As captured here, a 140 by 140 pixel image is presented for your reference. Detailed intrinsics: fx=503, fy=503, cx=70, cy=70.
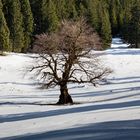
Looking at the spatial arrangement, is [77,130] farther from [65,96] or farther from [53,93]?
[53,93]

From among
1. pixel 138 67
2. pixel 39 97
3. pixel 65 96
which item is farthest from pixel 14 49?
pixel 65 96

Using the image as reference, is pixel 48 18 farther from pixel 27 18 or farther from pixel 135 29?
pixel 135 29

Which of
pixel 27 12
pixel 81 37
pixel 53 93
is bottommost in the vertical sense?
pixel 53 93

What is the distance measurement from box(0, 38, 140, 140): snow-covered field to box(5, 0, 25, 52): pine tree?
1307 centimetres

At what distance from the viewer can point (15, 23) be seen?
266 feet

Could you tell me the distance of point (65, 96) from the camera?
33781 mm

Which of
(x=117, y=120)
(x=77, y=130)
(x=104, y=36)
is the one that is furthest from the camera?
(x=104, y=36)

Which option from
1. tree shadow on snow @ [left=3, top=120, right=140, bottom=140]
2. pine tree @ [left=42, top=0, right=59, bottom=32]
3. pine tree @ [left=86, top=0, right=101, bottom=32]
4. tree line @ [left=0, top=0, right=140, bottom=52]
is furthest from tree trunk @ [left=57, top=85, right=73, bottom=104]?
pine tree @ [left=86, top=0, right=101, bottom=32]

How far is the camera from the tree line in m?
80.6

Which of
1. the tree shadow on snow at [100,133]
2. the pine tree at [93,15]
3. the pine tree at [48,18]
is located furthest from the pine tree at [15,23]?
the tree shadow on snow at [100,133]

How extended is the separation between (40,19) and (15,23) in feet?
36.1

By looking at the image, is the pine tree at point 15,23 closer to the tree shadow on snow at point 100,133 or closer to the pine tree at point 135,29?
the pine tree at point 135,29

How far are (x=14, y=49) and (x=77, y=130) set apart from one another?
217 feet

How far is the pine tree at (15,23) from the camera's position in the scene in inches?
3169
